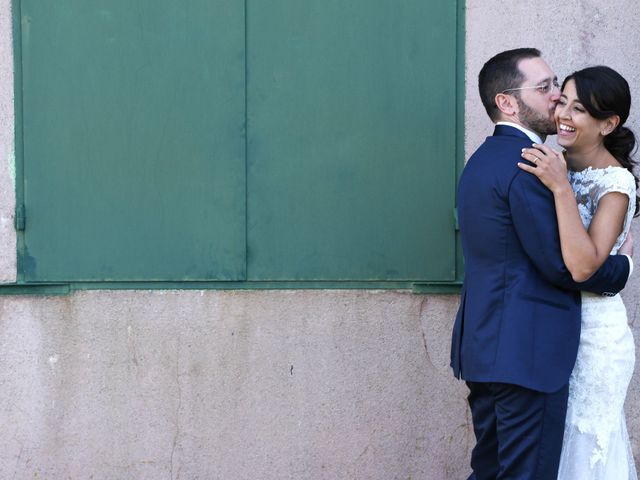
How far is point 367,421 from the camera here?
4430mm

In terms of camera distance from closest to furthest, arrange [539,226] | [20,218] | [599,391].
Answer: [539,226] → [599,391] → [20,218]

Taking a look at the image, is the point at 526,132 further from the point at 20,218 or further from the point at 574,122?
the point at 20,218

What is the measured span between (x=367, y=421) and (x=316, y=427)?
0.79ft

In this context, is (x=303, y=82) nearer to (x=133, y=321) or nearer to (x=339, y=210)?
(x=339, y=210)

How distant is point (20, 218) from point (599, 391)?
2.61 meters

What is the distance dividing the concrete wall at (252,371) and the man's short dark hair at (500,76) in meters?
0.83

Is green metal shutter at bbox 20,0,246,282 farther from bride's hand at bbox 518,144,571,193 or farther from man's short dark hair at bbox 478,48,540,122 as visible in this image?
bride's hand at bbox 518,144,571,193

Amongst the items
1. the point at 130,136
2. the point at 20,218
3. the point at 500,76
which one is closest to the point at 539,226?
the point at 500,76

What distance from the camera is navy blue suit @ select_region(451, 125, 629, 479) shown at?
3.23 metres

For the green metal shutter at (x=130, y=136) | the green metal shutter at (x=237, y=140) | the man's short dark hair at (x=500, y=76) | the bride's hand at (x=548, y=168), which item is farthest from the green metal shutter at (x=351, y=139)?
the bride's hand at (x=548, y=168)

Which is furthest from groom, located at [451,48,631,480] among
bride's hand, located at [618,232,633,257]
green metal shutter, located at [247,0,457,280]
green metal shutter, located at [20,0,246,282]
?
green metal shutter, located at [20,0,246,282]

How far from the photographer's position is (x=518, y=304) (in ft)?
10.7

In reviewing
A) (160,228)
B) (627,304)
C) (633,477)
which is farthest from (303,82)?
(633,477)

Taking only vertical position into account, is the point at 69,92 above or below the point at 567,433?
above
